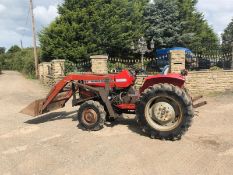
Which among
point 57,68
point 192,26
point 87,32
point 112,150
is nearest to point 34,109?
point 112,150

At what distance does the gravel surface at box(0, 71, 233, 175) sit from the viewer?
4.28 metres

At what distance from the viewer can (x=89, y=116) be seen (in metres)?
6.32

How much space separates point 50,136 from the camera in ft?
20.1

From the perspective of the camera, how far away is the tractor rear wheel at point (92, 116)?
621cm

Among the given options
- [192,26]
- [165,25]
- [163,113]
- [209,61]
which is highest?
[192,26]

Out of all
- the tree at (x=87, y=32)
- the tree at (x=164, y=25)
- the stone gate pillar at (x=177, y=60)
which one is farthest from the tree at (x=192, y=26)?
the stone gate pillar at (x=177, y=60)

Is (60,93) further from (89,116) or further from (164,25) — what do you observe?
(164,25)

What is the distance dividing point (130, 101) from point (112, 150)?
1562 mm

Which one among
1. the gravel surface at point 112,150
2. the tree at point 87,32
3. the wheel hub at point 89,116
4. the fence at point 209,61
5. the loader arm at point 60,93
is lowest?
the gravel surface at point 112,150

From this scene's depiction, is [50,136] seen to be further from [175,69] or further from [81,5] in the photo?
[81,5]

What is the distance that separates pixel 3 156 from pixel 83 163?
1.47m

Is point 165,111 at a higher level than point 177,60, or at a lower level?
lower

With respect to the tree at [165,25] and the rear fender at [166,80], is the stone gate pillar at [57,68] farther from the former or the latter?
the tree at [165,25]

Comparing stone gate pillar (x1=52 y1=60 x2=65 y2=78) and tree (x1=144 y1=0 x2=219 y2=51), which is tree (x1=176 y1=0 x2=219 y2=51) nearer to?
tree (x1=144 y1=0 x2=219 y2=51)
